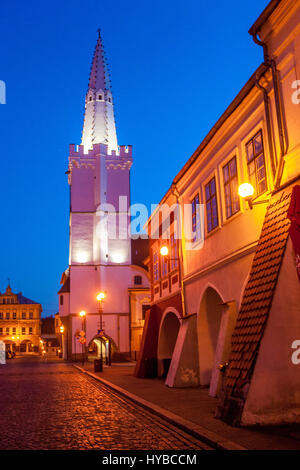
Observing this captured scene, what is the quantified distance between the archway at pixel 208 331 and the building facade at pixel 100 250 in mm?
30484

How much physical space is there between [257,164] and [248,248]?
2.25 meters

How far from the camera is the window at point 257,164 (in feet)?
43.0

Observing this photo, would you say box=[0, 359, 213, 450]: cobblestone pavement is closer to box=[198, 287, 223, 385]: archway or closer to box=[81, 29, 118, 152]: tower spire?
box=[198, 287, 223, 385]: archway

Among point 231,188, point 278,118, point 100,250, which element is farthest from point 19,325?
point 278,118

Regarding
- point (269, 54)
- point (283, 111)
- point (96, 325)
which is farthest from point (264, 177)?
point (96, 325)

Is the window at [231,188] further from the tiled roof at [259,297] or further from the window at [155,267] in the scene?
the window at [155,267]

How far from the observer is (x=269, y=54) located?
40.3 feet

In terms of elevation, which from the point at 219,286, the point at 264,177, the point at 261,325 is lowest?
the point at 261,325

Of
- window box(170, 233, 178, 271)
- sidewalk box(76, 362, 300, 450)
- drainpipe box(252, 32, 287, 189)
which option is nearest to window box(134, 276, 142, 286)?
window box(170, 233, 178, 271)

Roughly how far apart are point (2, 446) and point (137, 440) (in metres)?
2.27

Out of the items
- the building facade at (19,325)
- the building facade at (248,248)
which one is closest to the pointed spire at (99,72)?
the building facade at (248,248)
